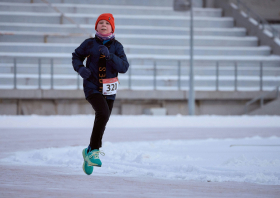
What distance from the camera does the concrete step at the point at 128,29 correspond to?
19.4m

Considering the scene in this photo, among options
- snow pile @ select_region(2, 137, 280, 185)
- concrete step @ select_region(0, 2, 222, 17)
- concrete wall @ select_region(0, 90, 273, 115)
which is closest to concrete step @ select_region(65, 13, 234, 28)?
concrete step @ select_region(0, 2, 222, 17)

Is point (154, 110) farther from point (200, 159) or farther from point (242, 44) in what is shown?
point (200, 159)

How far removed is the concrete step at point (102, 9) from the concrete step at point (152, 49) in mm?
3151

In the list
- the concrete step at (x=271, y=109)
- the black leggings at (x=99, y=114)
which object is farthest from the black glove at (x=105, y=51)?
the concrete step at (x=271, y=109)

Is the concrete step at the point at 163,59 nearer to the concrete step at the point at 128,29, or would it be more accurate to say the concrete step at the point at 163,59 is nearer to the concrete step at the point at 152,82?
the concrete step at the point at 152,82

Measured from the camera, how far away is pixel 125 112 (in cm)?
1638

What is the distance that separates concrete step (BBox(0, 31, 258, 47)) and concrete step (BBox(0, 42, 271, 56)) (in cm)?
48

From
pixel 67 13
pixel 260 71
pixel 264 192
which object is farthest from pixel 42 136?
pixel 67 13

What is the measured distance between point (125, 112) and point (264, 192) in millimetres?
12919

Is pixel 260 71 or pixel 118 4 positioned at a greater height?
pixel 118 4

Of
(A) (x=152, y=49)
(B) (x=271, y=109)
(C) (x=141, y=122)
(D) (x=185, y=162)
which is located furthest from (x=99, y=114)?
(A) (x=152, y=49)

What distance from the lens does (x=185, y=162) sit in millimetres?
5082

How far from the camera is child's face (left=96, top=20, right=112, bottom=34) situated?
14.1ft

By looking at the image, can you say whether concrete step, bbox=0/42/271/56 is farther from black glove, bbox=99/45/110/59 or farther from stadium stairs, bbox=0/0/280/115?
black glove, bbox=99/45/110/59
